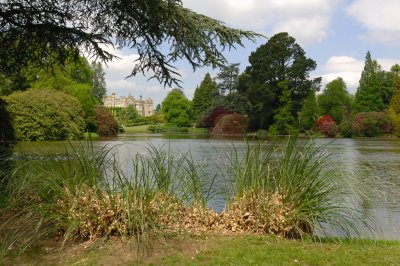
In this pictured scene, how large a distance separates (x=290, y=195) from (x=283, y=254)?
1025 millimetres

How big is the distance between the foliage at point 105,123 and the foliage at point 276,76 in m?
16.0

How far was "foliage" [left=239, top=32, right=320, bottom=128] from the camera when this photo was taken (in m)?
49.4

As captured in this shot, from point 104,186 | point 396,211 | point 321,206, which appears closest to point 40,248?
point 104,186

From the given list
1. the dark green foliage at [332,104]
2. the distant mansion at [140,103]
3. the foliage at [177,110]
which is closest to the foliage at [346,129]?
the dark green foliage at [332,104]

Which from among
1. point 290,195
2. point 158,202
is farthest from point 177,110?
point 158,202

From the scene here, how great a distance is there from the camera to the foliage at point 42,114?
3309cm

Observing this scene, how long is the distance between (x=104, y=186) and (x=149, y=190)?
55 centimetres

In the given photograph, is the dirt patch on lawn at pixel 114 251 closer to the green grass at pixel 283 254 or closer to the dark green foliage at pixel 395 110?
the green grass at pixel 283 254

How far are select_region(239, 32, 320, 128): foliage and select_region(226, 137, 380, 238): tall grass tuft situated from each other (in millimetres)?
43715

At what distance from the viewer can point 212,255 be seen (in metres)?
4.09

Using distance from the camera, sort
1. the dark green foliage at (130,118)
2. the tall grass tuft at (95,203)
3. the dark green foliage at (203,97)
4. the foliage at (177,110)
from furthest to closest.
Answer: the dark green foliage at (130,118) < the foliage at (177,110) < the dark green foliage at (203,97) < the tall grass tuft at (95,203)

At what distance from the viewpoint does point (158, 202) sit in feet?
15.8

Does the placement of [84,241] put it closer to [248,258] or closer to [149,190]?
[149,190]

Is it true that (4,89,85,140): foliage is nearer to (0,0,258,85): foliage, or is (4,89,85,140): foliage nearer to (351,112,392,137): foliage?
(0,0,258,85): foliage
